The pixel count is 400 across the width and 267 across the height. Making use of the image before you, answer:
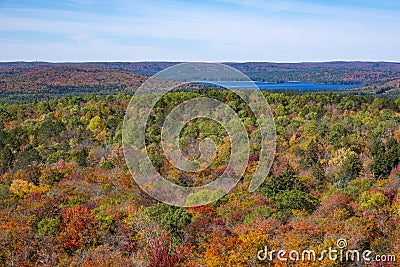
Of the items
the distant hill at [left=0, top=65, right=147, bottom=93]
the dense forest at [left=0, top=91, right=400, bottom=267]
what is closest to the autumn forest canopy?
the dense forest at [left=0, top=91, right=400, bottom=267]

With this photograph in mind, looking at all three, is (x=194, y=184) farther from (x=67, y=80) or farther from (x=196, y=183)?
(x=67, y=80)

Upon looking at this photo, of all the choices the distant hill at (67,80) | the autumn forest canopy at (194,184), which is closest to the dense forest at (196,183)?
the autumn forest canopy at (194,184)

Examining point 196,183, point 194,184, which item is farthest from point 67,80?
point 194,184

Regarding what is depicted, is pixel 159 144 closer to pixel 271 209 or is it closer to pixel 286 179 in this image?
pixel 286 179

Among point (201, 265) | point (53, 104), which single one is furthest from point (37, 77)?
point (201, 265)

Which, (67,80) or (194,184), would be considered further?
(67,80)

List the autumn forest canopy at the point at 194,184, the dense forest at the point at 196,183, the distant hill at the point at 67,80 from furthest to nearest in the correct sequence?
1. the distant hill at the point at 67,80
2. the autumn forest canopy at the point at 194,184
3. the dense forest at the point at 196,183

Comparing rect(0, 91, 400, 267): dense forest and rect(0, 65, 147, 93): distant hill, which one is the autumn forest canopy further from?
rect(0, 65, 147, 93): distant hill

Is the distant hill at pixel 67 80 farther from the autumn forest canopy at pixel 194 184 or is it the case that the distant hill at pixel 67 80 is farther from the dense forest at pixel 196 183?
the dense forest at pixel 196 183

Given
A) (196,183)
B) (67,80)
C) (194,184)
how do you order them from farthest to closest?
(67,80) → (196,183) → (194,184)
